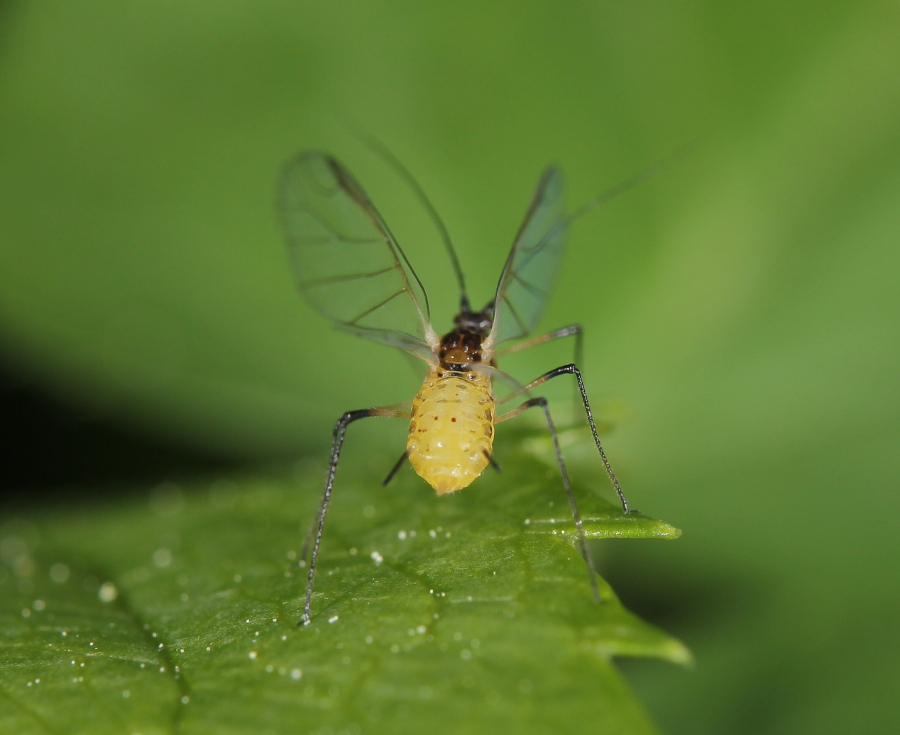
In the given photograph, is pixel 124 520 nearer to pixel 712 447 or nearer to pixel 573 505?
pixel 573 505

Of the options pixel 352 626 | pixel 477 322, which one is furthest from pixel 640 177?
pixel 352 626

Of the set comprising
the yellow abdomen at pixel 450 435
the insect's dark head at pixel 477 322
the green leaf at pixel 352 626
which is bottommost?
the green leaf at pixel 352 626

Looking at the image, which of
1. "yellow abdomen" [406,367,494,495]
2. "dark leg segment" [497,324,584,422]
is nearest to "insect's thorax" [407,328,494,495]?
"yellow abdomen" [406,367,494,495]

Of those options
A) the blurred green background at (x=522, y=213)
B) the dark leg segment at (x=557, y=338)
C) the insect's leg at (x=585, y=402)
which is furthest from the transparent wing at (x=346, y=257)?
the blurred green background at (x=522, y=213)

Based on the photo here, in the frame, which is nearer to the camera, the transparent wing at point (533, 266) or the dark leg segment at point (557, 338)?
the transparent wing at point (533, 266)

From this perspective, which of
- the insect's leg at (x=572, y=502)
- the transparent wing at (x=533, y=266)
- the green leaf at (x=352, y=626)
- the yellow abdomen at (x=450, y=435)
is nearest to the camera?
the green leaf at (x=352, y=626)

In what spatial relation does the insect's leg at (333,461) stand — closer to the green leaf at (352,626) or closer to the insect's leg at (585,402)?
the green leaf at (352,626)

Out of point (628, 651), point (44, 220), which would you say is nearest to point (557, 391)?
point (628, 651)

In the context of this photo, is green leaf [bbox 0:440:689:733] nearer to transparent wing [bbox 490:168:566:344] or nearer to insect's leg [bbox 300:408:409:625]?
insect's leg [bbox 300:408:409:625]
